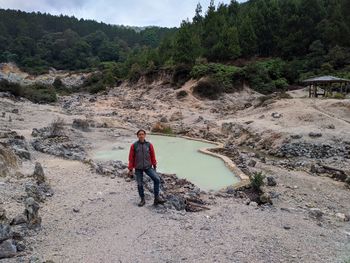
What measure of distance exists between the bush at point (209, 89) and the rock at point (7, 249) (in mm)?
34130

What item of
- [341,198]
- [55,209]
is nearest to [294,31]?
[341,198]

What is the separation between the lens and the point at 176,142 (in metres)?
23.6

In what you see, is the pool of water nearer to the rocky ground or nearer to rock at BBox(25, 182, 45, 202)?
the rocky ground

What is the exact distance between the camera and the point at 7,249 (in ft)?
22.0

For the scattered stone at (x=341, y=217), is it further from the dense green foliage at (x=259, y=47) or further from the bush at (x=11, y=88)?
the bush at (x=11, y=88)

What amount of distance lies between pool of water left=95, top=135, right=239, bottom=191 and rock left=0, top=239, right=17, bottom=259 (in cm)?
748

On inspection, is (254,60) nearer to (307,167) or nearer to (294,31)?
(294,31)

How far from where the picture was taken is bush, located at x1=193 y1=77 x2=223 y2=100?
132 feet

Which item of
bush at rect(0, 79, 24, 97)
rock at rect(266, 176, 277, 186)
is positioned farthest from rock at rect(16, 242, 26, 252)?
bush at rect(0, 79, 24, 97)

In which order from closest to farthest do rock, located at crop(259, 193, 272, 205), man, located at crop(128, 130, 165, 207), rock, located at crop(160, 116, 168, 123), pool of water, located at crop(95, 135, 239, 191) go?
man, located at crop(128, 130, 165, 207)
rock, located at crop(259, 193, 272, 205)
pool of water, located at crop(95, 135, 239, 191)
rock, located at crop(160, 116, 168, 123)

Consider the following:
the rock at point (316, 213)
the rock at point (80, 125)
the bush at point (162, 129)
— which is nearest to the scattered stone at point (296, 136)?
the bush at point (162, 129)

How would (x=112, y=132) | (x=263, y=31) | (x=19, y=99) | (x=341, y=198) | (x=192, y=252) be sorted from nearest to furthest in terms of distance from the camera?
(x=192, y=252), (x=341, y=198), (x=112, y=132), (x=19, y=99), (x=263, y=31)

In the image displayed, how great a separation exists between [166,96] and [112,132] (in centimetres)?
1775

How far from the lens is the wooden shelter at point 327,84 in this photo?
30112mm
